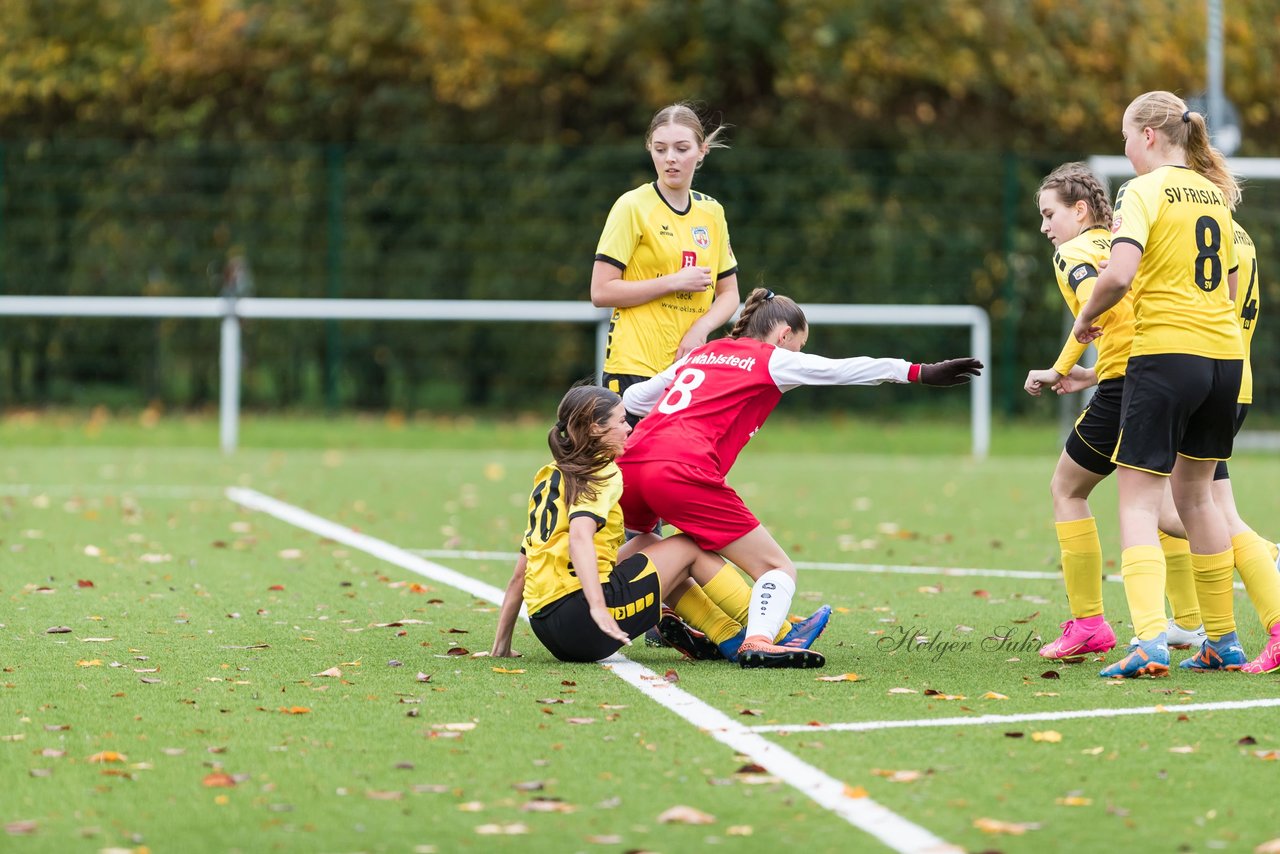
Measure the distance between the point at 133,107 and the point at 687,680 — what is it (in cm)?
1548

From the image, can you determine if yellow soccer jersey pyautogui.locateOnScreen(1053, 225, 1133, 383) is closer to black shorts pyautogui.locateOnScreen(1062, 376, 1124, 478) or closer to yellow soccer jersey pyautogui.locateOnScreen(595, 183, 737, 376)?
black shorts pyautogui.locateOnScreen(1062, 376, 1124, 478)

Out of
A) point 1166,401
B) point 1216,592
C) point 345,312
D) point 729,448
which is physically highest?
point 1166,401

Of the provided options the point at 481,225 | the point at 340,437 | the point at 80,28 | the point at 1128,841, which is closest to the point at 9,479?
the point at 340,437

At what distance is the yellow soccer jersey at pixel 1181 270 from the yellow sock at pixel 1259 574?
744 millimetres

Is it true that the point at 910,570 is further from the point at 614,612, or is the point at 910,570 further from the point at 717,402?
the point at 614,612

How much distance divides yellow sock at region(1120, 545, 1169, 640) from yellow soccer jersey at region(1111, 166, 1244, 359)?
0.65 m

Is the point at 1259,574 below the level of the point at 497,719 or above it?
above

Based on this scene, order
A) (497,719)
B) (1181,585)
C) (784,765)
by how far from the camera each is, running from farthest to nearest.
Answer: (1181,585), (497,719), (784,765)

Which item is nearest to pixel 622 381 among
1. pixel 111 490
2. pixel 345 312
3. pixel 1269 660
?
pixel 1269 660

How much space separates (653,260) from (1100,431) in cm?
183

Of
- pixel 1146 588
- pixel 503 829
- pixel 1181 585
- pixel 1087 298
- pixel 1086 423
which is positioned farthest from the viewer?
pixel 1181 585

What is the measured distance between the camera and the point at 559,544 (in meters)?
6.04

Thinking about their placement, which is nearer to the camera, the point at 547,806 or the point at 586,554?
the point at 547,806

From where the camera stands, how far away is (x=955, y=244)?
60.6 ft
